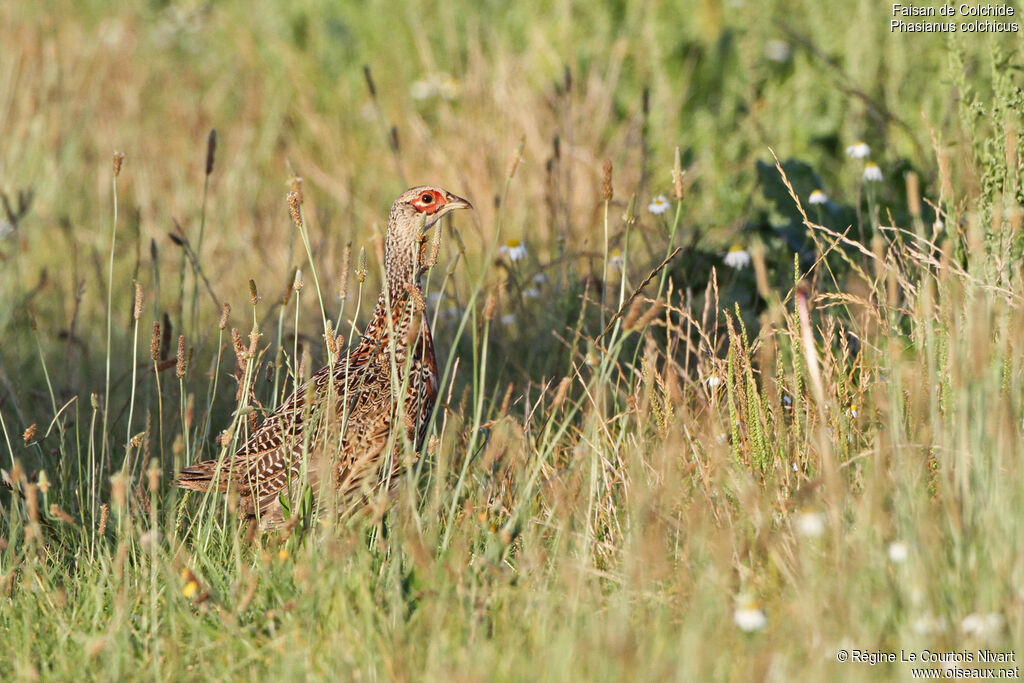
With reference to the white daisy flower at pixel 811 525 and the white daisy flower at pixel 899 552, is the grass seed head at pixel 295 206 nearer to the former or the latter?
the white daisy flower at pixel 811 525

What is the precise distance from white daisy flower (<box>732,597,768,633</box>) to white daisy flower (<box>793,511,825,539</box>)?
0.22 meters

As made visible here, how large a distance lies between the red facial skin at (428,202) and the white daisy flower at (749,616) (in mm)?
2142

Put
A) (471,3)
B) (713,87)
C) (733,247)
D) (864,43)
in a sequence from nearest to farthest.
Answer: (733,247)
(864,43)
(713,87)
(471,3)

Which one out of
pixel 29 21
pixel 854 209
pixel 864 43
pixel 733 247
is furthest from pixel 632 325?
pixel 29 21

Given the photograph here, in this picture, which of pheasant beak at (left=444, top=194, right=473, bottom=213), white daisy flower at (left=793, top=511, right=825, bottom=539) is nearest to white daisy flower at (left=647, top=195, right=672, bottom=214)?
pheasant beak at (left=444, top=194, right=473, bottom=213)

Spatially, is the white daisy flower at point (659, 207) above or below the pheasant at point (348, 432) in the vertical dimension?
above

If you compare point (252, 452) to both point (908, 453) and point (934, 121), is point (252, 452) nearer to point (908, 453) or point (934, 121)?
point (908, 453)

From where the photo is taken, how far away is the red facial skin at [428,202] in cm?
418

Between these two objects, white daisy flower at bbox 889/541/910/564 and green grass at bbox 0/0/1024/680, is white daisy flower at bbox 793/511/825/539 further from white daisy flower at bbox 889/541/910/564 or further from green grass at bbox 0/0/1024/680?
white daisy flower at bbox 889/541/910/564

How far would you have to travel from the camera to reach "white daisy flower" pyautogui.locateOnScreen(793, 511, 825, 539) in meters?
2.56

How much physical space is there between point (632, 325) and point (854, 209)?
2736 millimetres

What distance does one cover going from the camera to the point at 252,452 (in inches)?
148

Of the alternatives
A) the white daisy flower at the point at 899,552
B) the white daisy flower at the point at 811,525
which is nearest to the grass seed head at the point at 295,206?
the white daisy flower at the point at 811,525

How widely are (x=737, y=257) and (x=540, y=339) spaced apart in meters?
0.90
